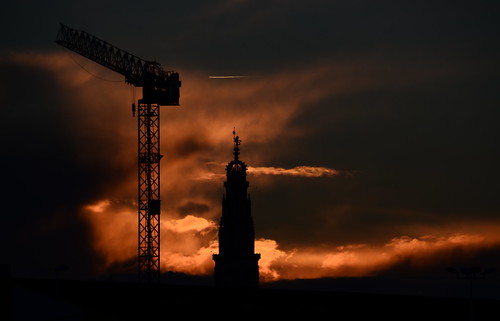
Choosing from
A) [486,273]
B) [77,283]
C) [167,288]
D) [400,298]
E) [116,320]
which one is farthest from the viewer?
[77,283]

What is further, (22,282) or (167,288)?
(22,282)

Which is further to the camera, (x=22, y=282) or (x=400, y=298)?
(x=22, y=282)

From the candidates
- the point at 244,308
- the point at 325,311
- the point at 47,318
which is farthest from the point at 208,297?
the point at 47,318

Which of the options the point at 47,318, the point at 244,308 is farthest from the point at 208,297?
the point at 47,318

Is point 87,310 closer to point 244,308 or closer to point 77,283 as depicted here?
point 244,308

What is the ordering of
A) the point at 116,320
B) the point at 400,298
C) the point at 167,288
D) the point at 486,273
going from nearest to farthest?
1. the point at 486,273
2. the point at 116,320
3. the point at 400,298
4. the point at 167,288

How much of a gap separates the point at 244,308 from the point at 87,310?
19.1 meters

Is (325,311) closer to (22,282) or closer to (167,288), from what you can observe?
(167,288)

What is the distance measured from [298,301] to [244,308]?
22.4 feet

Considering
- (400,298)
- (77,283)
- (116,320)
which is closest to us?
(116,320)

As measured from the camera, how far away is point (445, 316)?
114625mm

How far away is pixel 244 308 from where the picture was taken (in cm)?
12138

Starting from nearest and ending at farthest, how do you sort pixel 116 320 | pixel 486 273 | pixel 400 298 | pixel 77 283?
1. pixel 486 273
2. pixel 116 320
3. pixel 400 298
4. pixel 77 283

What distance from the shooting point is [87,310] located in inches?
4471
